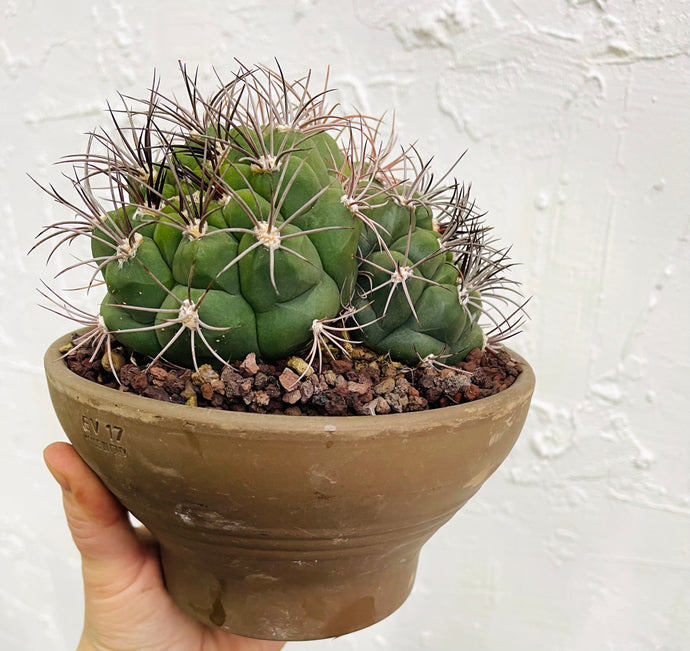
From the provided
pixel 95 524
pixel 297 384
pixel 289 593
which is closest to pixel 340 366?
pixel 297 384

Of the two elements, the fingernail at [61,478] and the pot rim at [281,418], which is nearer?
the pot rim at [281,418]

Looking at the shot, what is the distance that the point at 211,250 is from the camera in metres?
0.43

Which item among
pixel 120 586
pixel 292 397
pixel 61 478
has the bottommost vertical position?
pixel 120 586

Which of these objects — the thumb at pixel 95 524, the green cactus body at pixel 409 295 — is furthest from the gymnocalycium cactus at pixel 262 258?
the thumb at pixel 95 524

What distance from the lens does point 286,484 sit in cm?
43

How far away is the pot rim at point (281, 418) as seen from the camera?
410 millimetres

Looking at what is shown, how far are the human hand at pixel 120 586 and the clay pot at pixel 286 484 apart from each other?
0.11 metres

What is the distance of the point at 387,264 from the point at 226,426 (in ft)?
0.64

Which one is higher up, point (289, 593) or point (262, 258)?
point (262, 258)

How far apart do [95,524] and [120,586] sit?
85mm

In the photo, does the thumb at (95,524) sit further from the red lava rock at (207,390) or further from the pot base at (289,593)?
the red lava rock at (207,390)

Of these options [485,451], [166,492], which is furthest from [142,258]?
[485,451]

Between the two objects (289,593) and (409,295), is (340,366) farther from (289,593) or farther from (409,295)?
(289,593)

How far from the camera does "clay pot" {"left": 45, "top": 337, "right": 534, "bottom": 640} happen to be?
1.37 feet
